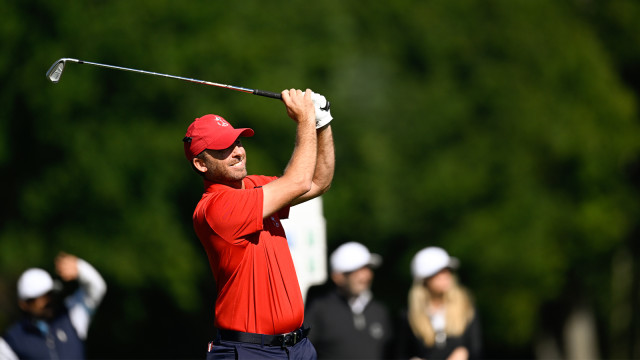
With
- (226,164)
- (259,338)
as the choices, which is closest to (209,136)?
(226,164)

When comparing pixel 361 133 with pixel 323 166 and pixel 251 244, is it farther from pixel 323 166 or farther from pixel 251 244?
pixel 251 244

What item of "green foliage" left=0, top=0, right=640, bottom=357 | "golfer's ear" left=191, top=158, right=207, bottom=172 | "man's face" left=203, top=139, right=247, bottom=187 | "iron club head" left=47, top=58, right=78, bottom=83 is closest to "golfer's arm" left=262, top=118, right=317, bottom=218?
"man's face" left=203, top=139, right=247, bottom=187

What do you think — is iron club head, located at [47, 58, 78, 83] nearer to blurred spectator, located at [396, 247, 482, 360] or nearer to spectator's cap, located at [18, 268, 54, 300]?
spectator's cap, located at [18, 268, 54, 300]

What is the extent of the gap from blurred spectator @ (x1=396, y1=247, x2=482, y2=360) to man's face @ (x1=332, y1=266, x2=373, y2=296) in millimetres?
727

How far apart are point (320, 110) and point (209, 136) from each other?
0.58m

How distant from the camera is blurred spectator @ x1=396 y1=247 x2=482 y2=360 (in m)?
7.08

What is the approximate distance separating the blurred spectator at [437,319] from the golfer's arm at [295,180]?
289 cm

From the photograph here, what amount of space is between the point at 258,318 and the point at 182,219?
45.6 feet

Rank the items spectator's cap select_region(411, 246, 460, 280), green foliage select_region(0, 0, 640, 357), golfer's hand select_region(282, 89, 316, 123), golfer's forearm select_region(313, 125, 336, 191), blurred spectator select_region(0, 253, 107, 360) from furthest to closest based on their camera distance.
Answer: green foliage select_region(0, 0, 640, 357)
blurred spectator select_region(0, 253, 107, 360)
spectator's cap select_region(411, 246, 460, 280)
golfer's forearm select_region(313, 125, 336, 191)
golfer's hand select_region(282, 89, 316, 123)

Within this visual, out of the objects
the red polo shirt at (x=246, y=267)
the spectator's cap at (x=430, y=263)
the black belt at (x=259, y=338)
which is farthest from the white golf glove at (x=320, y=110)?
the spectator's cap at (x=430, y=263)

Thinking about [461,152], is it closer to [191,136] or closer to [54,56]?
[54,56]

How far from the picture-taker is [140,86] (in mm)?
17672

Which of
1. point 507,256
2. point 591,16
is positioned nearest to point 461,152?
point 507,256

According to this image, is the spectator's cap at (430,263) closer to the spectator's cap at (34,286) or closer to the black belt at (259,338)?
the black belt at (259,338)
